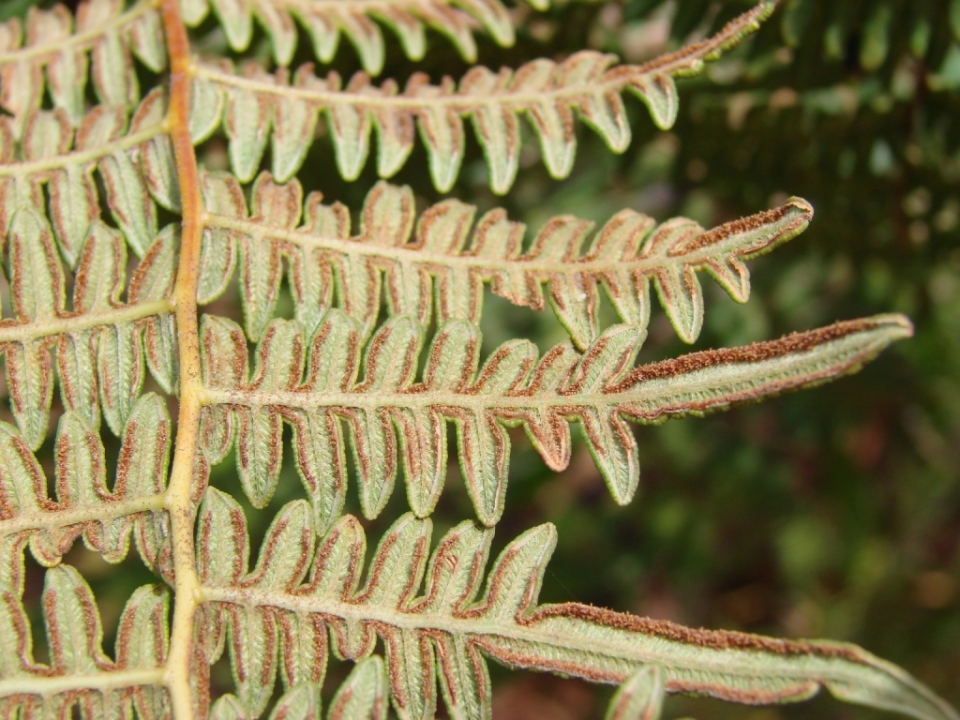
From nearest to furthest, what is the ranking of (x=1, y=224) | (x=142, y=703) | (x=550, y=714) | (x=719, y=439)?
(x=142, y=703) → (x=1, y=224) → (x=719, y=439) → (x=550, y=714)

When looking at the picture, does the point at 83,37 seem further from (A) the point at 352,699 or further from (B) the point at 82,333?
(A) the point at 352,699

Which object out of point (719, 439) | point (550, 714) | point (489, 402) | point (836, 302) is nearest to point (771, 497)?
point (719, 439)

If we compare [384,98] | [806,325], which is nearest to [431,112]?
[384,98]

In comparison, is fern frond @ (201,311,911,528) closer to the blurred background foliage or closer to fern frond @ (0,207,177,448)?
fern frond @ (0,207,177,448)

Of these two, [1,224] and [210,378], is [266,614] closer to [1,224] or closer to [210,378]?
[210,378]

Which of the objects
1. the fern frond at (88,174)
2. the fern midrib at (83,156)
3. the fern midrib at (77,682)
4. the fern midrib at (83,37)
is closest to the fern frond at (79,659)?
the fern midrib at (77,682)

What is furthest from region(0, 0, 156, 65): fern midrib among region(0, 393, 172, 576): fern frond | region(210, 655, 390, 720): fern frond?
region(210, 655, 390, 720): fern frond
